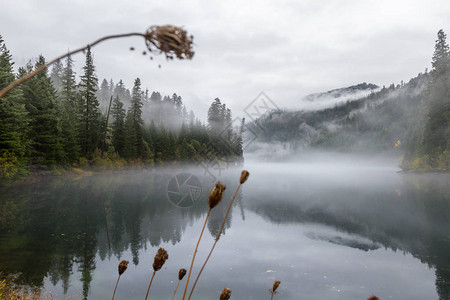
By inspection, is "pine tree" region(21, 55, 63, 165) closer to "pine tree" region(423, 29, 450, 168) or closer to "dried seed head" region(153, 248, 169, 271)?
"dried seed head" region(153, 248, 169, 271)

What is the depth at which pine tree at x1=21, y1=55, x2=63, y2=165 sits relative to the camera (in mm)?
43125

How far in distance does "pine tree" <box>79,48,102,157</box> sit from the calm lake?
27829mm

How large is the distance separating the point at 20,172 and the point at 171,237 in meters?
26.5

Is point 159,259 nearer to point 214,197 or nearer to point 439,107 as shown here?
point 214,197

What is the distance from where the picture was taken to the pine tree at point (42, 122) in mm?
43125

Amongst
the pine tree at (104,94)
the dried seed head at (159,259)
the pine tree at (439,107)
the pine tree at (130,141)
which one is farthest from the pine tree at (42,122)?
the pine tree at (104,94)

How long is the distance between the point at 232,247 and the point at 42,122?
40.2m

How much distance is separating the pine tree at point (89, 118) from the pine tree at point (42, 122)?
10.7 m

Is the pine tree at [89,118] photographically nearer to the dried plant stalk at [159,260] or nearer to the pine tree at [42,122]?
the pine tree at [42,122]

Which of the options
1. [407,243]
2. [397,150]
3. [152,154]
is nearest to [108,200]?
[407,243]

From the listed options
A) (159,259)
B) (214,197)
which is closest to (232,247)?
(159,259)

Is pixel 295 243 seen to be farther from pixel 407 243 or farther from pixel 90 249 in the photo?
pixel 90 249

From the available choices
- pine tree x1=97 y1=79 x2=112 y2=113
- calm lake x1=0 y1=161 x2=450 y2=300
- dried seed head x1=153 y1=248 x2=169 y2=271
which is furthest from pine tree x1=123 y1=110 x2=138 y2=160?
dried seed head x1=153 y1=248 x2=169 y2=271

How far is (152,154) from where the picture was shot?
249 feet
